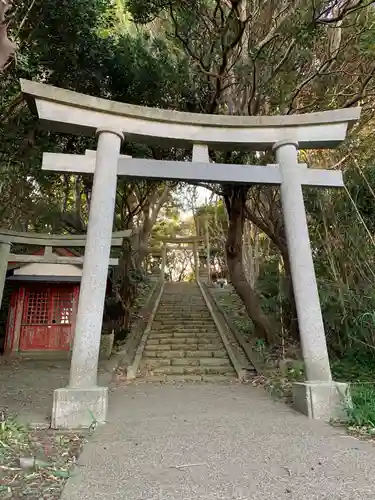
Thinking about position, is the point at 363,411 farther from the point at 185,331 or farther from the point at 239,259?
the point at 185,331

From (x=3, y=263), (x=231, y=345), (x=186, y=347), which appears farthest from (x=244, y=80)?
(x=186, y=347)

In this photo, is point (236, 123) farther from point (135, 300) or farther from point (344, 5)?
point (135, 300)

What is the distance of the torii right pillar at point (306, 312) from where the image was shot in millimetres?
3895

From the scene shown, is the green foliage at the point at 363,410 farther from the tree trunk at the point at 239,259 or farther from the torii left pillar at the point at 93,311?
the tree trunk at the point at 239,259

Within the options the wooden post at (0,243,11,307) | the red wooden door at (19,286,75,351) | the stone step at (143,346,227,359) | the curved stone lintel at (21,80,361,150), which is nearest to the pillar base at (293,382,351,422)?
the curved stone lintel at (21,80,361,150)

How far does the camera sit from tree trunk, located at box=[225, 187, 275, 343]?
8.51 m

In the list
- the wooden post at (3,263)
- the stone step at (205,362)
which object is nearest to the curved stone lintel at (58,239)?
the wooden post at (3,263)

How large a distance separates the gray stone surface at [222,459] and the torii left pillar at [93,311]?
29 cm

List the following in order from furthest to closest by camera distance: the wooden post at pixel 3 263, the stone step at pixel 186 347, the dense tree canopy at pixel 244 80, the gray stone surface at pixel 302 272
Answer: the stone step at pixel 186 347, the wooden post at pixel 3 263, the dense tree canopy at pixel 244 80, the gray stone surface at pixel 302 272

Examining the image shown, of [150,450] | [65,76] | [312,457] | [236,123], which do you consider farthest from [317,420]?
[65,76]

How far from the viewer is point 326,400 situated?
3879 mm

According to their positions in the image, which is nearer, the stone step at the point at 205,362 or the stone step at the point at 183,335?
the stone step at the point at 205,362

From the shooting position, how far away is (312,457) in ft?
8.87

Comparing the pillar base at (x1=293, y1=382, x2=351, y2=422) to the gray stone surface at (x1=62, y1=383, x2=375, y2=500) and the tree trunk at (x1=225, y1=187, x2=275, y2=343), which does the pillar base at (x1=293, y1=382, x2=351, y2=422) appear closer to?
the gray stone surface at (x1=62, y1=383, x2=375, y2=500)
